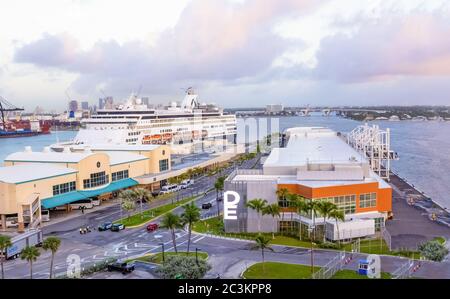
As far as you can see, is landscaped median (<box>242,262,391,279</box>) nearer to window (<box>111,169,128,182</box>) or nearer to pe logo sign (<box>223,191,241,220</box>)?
pe logo sign (<box>223,191,241,220</box>)

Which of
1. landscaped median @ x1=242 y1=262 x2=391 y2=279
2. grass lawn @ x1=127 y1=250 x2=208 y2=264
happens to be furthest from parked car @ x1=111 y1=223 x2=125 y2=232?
landscaped median @ x1=242 y1=262 x2=391 y2=279

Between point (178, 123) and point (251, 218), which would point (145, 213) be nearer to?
point (251, 218)

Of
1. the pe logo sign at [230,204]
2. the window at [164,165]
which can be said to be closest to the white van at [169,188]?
the window at [164,165]

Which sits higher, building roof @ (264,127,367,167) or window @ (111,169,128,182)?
building roof @ (264,127,367,167)

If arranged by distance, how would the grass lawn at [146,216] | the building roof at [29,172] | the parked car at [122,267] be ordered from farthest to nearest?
the building roof at [29,172]
the grass lawn at [146,216]
the parked car at [122,267]

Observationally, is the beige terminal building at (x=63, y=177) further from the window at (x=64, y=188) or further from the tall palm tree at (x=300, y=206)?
the tall palm tree at (x=300, y=206)

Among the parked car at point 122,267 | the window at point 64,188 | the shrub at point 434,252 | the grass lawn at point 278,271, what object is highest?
the window at point 64,188
